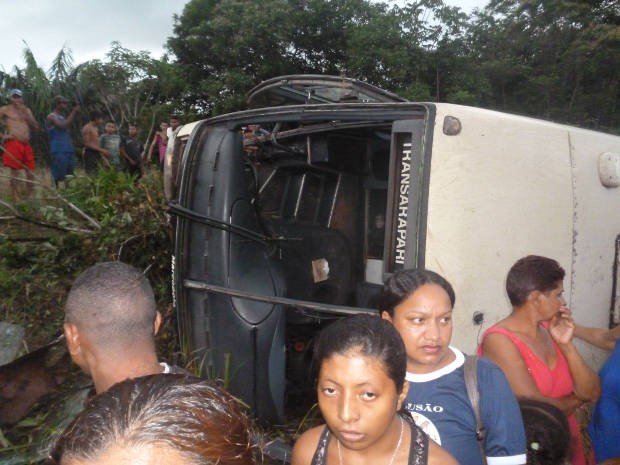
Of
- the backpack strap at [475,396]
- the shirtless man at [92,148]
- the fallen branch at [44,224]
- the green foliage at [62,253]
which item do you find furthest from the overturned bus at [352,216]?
the shirtless man at [92,148]

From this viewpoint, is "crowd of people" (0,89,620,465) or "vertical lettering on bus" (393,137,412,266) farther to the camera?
"vertical lettering on bus" (393,137,412,266)

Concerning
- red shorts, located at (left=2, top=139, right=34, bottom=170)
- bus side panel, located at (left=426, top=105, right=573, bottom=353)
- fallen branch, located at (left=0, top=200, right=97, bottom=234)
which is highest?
red shorts, located at (left=2, top=139, right=34, bottom=170)

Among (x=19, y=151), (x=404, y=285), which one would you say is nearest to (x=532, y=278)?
(x=404, y=285)

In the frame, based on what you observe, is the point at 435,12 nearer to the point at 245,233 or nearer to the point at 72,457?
the point at 245,233

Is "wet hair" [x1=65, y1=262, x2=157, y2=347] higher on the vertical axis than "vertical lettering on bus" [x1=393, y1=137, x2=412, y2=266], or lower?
lower

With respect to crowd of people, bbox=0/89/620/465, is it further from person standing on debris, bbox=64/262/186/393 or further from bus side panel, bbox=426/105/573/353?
bus side panel, bbox=426/105/573/353

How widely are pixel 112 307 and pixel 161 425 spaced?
42.8 inches

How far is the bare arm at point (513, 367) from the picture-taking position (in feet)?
7.18

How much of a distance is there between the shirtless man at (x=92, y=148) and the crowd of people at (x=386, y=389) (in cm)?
650

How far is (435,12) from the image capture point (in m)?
13.5

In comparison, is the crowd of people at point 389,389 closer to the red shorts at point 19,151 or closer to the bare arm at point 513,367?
the bare arm at point 513,367

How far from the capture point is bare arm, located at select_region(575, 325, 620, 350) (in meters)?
2.86

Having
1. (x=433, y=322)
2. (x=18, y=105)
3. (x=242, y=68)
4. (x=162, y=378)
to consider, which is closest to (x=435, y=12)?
(x=242, y=68)

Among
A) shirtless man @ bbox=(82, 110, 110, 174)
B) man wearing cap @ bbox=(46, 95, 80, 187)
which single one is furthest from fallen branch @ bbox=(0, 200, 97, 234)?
shirtless man @ bbox=(82, 110, 110, 174)
